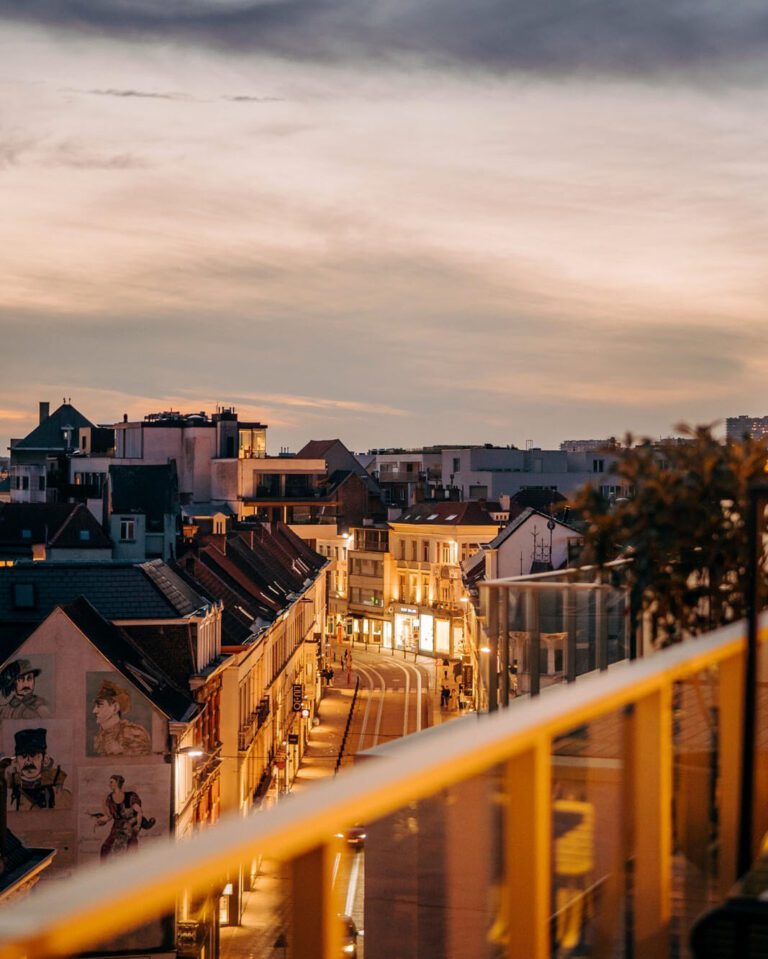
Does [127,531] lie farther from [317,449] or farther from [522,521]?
[317,449]

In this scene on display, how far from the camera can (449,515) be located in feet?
327

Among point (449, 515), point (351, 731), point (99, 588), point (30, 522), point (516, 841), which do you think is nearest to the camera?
point (516, 841)

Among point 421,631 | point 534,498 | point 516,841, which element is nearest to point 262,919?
point 516,841

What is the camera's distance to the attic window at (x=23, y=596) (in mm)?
35812

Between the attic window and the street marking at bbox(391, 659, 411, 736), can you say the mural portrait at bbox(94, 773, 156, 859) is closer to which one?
the attic window

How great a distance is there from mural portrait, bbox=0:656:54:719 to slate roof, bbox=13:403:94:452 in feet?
356

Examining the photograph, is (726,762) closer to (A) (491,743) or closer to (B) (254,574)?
(A) (491,743)

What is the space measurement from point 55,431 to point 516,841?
14312cm

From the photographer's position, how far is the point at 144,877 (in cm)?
192

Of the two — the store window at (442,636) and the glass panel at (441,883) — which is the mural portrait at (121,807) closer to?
the glass panel at (441,883)

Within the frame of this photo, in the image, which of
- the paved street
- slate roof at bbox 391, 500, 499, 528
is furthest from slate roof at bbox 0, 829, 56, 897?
slate roof at bbox 391, 500, 499, 528

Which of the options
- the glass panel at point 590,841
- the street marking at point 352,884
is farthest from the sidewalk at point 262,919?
the glass panel at point 590,841

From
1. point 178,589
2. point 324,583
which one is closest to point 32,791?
point 178,589

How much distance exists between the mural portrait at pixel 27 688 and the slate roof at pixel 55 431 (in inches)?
4267
